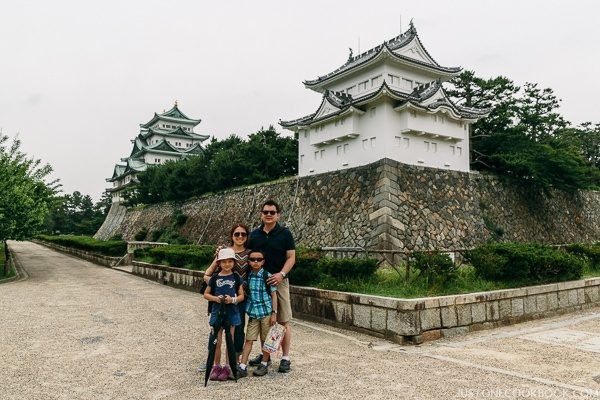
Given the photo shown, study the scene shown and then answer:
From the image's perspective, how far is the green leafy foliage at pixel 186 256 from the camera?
13758mm

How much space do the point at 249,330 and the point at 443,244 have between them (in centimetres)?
1573

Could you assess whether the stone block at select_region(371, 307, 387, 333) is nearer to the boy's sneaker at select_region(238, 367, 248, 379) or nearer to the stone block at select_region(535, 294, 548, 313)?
the boy's sneaker at select_region(238, 367, 248, 379)

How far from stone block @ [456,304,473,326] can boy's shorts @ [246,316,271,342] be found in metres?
3.81

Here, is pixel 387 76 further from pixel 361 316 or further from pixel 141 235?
pixel 141 235

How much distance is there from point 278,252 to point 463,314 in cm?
402

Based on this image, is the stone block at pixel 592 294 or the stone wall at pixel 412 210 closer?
the stone block at pixel 592 294

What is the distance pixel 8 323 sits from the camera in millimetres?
8016

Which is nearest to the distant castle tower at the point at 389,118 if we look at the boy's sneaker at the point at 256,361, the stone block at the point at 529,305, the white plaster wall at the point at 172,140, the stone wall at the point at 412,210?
the stone wall at the point at 412,210

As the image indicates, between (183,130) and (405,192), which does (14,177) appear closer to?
(405,192)

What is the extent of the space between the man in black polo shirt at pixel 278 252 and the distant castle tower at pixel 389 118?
1555cm

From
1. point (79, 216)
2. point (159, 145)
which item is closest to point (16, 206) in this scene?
point (159, 145)

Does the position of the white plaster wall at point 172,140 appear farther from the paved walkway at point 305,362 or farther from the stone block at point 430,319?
the stone block at point 430,319

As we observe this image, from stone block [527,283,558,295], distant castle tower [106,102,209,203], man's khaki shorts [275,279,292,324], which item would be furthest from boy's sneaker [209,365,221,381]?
distant castle tower [106,102,209,203]

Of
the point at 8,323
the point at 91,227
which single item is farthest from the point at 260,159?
the point at 91,227
